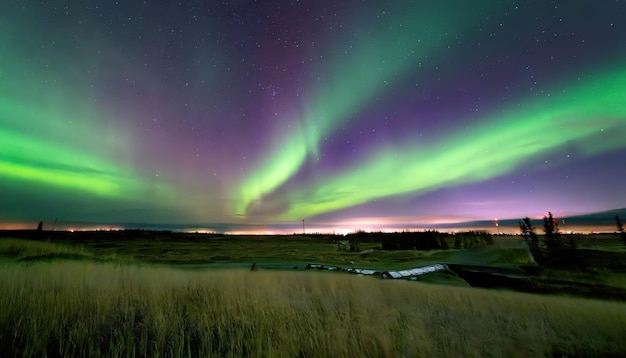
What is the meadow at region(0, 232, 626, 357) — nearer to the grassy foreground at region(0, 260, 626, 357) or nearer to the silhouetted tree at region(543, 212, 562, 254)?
the grassy foreground at region(0, 260, 626, 357)

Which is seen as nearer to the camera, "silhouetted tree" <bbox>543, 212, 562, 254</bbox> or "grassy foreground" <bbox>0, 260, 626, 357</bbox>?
"grassy foreground" <bbox>0, 260, 626, 357</bbox>

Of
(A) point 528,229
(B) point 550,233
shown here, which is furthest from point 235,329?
(A) point 528,229

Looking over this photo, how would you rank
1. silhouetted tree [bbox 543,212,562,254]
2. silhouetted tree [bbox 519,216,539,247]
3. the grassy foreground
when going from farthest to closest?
silhouetted tree [bbox 519,216,539,247] < silhouetted tree [bbox 543,212,562,254] < the grassy foreground

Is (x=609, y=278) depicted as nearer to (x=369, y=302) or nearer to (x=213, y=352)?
(x=369, y=302)

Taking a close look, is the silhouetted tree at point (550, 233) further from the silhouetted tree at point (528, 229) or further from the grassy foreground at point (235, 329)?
the grassy foreground at point (235, 329)

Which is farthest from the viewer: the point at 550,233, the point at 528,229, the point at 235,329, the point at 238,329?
the point at 528,229

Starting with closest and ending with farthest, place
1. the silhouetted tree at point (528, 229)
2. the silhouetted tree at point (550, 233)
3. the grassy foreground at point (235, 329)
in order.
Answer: the grassy foreground at point (235, 329) → the silhouetted tree at point (550, 233) → the silhouetted tree at point (528, 229)

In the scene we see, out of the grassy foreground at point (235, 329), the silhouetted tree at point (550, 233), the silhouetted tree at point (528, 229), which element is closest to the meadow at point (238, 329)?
the grassy foreground at point (235, 329)

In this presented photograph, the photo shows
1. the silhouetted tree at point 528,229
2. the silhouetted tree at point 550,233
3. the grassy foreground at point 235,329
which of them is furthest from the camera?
the silhouetted tree at point 528,229

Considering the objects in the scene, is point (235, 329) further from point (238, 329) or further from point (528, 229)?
point (528, 229)

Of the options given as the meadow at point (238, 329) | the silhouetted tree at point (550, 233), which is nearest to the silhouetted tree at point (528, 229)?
the silhouetted tree at point (550, 233)

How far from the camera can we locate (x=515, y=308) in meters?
8.77

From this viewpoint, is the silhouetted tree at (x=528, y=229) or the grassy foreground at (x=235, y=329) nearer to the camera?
the grassy foreground at (x=235, y=329)

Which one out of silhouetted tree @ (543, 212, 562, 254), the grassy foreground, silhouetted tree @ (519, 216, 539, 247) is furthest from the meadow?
silhouetted tree @ (519, 216, 539, 247)
